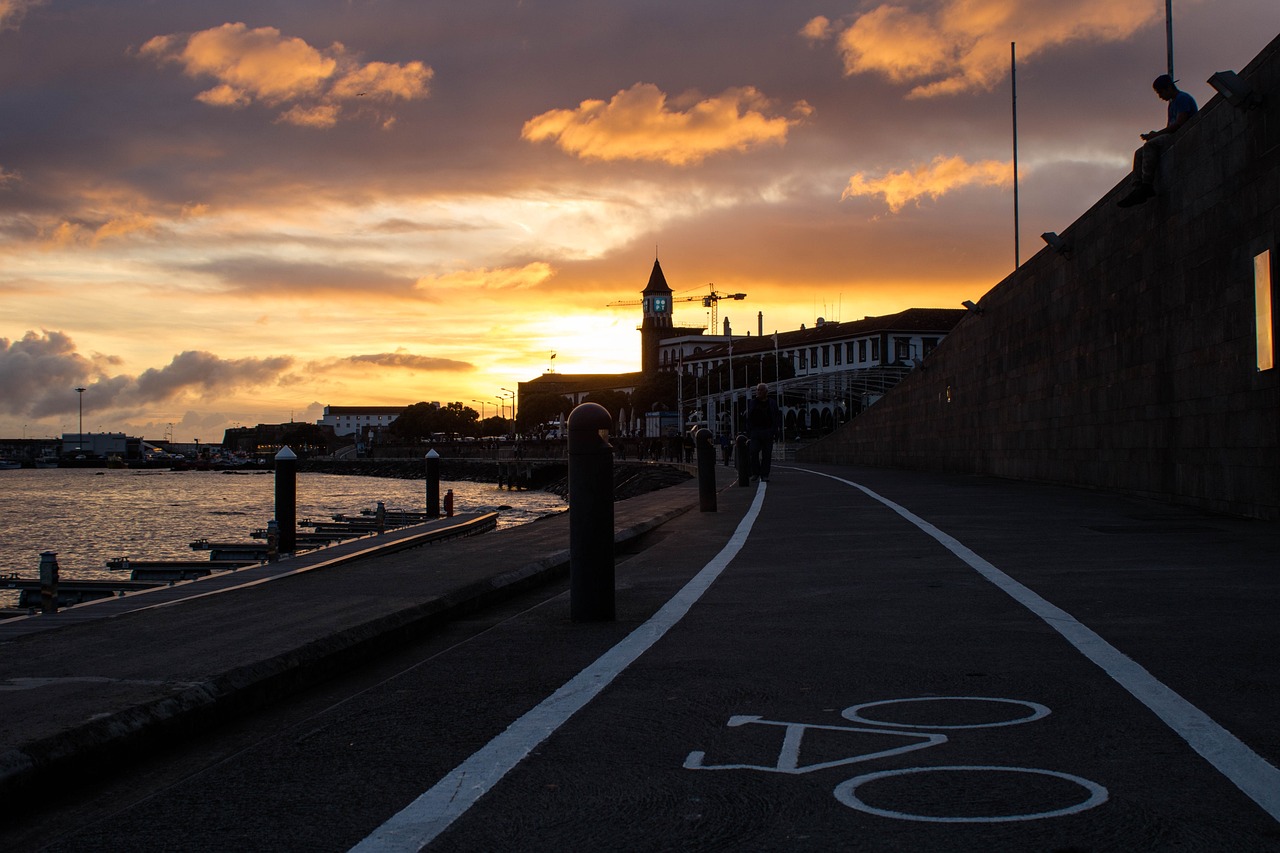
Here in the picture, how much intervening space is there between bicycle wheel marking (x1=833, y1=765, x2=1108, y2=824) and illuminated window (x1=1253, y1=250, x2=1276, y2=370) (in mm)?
11167

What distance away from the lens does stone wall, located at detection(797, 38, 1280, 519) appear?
1422 centimetres

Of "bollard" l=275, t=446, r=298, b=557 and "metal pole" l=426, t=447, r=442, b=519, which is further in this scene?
"metal pole" l=426, t=447, r=442, b=519

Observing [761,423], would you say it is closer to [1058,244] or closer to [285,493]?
[1058,244]

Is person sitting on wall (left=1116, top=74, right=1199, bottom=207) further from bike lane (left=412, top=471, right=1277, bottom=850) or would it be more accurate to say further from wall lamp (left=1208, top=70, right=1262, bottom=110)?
bike lane (left=412, top=471, right=1277, bottom=850)

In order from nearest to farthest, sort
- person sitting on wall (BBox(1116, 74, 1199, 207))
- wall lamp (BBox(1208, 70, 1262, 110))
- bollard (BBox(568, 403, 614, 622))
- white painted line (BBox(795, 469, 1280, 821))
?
white painted line (BBox(795, 469, 1280, 821)) → bollard (BBox(568, 403, 614, 622)) → wall lamp (BBox(1208, 70, 1262, 110)) → person sitting on wall (BBox(1116, 74, 1199, 207))

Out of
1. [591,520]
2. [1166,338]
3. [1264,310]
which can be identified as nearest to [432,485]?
[1166,338]

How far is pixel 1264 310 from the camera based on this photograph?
13758 millimetres

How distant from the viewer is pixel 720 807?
3689 millimetres

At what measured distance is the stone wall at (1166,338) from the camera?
14219 mm

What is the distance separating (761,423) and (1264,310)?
13455 mm

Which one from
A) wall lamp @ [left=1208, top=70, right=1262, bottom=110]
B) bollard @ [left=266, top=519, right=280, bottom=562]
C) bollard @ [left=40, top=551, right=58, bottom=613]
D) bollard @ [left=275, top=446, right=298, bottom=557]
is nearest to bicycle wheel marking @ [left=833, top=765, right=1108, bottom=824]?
bollard @ [left=40, top=551, right=58, bottom=613]

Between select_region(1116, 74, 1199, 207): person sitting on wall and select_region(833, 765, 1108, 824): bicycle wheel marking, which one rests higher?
select_region(1116, 74, 1199, 207): person sitting on wall

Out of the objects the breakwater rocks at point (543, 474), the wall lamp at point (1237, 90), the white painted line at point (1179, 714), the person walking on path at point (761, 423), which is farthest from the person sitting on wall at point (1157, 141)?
the breakwater rocks at point (543, 474)

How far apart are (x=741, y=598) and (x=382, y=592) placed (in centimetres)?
241
